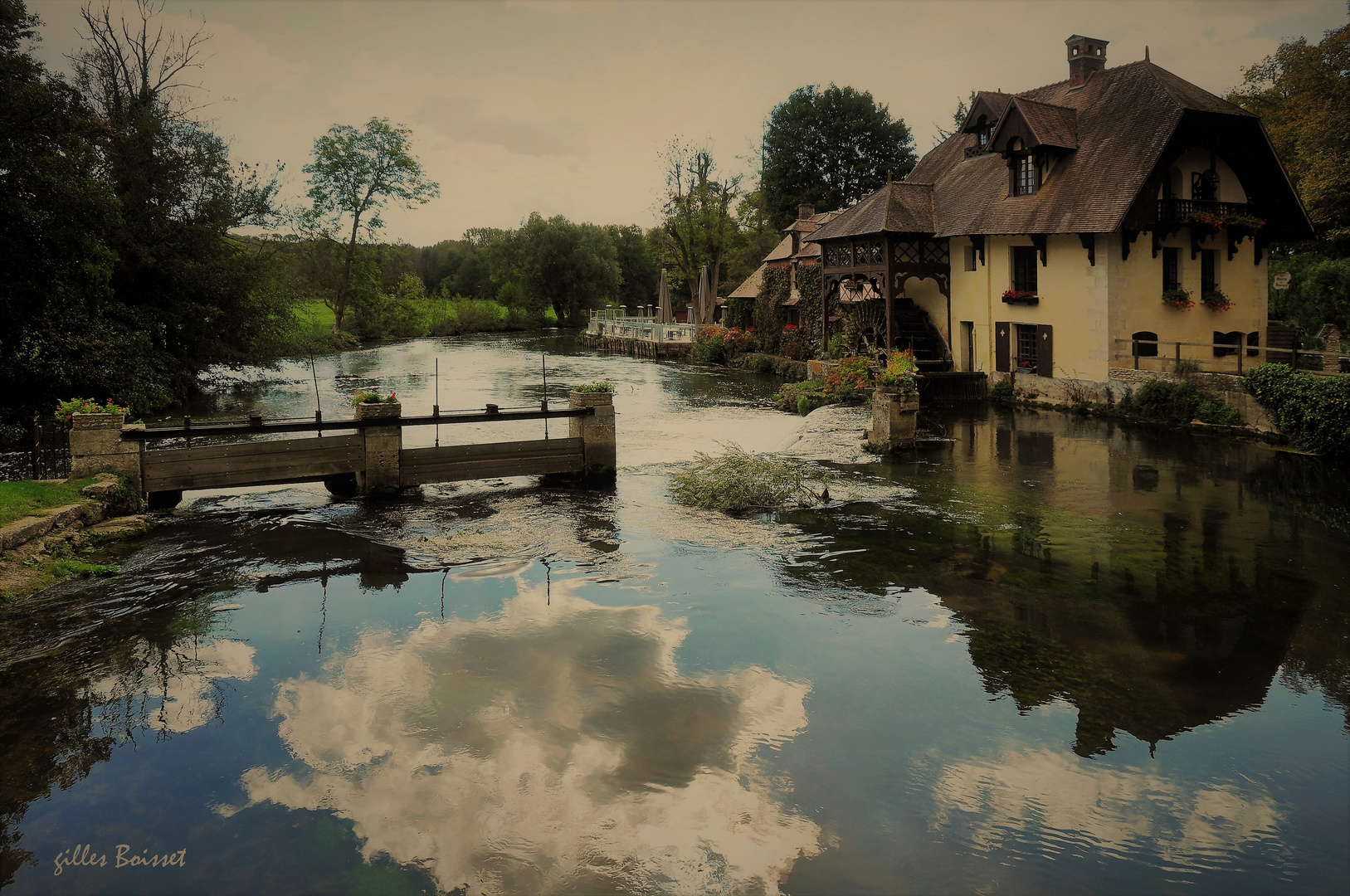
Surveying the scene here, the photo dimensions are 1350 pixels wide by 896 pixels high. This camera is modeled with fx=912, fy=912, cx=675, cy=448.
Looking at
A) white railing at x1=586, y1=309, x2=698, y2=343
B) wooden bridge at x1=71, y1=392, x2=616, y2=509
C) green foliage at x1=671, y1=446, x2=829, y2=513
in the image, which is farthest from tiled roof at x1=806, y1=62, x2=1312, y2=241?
white railing at x1=586, y1=309, x2=698, y2=343

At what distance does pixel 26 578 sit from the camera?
36.7 ft

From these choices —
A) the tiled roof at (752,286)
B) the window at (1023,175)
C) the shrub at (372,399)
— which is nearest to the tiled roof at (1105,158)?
the window at (1023,175)

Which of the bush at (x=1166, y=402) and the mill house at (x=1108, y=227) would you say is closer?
the bush at (x=1166, y=402)

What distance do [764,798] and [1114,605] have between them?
5646mm

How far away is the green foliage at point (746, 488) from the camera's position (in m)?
15.3

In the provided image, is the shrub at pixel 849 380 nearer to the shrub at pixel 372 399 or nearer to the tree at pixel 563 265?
the shrub at pixel 372 399

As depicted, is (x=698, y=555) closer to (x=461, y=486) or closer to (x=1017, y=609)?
(x=1017, y=609)

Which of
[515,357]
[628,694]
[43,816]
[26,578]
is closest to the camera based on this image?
[43,816]

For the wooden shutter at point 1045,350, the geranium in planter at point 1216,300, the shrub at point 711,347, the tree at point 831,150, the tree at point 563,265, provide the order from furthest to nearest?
the tree at point 563,265, the tree at point 831,150, the shrub at point 711,347, the wooden shutter at point 1045,350, the geranium in planter at point 1216,300

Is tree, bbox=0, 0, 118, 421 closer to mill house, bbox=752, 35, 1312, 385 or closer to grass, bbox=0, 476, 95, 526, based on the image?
grass, bbox=0, 476, 95, 526

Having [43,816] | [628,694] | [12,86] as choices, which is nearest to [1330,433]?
[628,694]

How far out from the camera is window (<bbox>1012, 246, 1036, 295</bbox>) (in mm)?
26731

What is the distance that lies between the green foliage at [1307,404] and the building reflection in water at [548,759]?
1518 centimetres

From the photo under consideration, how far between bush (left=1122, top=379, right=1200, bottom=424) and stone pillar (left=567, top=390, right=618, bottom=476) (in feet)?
45.0
